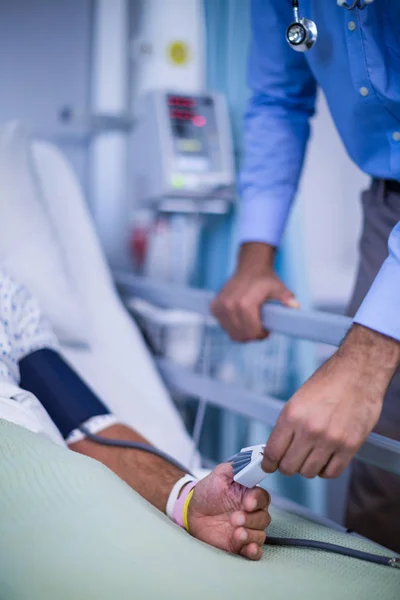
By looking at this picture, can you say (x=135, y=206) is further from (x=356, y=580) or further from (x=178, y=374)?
(x=356, y=580)

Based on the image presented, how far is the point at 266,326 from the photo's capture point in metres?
1.32

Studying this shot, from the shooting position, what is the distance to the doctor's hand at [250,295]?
1325mm

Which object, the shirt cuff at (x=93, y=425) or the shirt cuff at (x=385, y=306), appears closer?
the shirt cuff at (x=385, y=306)

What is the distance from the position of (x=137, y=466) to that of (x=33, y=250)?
73 cm

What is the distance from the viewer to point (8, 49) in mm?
2514

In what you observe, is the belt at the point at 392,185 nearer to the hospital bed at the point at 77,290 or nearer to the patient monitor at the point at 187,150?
the hospital bed at the point at 77,290

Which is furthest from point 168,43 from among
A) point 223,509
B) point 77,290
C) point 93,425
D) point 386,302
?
point 223,509

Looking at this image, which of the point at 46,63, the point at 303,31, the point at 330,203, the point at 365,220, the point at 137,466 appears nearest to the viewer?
the point at 303,31

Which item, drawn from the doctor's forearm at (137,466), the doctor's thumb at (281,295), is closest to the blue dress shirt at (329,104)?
the doctor's thumb at (281,295)

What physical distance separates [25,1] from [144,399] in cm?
168

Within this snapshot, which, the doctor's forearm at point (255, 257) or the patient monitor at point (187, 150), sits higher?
the patient monitor at point (187, 150)

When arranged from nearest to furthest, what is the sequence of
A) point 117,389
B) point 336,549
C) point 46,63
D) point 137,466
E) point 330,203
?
1. point 336,549
2. point 137,466
3. point 117,389
4. point 46,63
5. point 330,203

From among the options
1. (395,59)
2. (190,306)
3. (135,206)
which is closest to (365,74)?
(395,59)

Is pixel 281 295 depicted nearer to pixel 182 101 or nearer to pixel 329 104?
pixel 329 104
